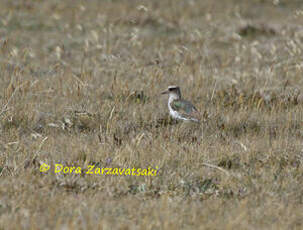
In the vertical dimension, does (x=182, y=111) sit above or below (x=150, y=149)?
above

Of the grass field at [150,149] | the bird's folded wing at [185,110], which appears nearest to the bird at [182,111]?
the bird's folded wing at [185,110]

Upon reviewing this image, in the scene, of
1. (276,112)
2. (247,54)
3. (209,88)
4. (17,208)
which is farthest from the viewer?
(247,54)

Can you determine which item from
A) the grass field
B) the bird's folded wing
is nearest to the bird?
the bird's folded wing

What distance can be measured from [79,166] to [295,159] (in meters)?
2.39

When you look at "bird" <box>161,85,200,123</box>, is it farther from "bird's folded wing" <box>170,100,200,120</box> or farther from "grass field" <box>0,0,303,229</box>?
"grass field" <box>0,0,303,229</box>

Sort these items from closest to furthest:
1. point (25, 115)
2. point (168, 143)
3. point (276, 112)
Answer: point (168, 143) < point (25, 115) < point (276, 112)

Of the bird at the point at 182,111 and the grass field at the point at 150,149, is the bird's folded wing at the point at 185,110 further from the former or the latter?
the grass field at the point at 150,149

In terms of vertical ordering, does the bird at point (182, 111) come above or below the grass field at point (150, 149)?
above

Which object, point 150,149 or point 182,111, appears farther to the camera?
point 182,111

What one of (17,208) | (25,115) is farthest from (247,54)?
(17,208)

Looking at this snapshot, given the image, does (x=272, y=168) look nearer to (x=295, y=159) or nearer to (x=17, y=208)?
(x=295, y=159)

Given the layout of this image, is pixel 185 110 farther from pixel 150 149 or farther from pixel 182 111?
pixel 150 149

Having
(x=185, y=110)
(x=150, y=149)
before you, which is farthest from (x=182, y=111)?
(x=150, y=149)

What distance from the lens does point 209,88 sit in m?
9.19
